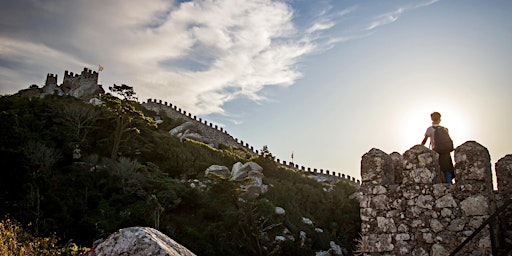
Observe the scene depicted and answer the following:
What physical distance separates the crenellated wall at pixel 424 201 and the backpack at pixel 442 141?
579 mm

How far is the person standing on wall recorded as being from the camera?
6.09 m

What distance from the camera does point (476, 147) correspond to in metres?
5.46

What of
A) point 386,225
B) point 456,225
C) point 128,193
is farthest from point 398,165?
point 128,193

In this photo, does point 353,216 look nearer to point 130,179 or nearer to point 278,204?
point 278,204

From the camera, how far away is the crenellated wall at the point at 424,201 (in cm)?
532

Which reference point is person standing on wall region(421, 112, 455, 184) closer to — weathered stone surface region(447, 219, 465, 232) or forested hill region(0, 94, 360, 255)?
weathered stone surface region(447, 219, 465, 232)

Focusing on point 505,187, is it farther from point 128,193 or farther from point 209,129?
point 209,129

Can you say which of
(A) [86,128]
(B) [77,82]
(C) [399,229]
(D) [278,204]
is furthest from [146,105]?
(C) [399,229]

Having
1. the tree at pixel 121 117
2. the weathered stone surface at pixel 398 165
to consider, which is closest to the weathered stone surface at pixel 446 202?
the weathered stone surface at pixel 398 165

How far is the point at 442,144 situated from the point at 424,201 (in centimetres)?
117

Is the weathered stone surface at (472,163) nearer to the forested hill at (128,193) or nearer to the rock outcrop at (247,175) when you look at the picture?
the forested hill at (128,193)

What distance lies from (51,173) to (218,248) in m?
9.49

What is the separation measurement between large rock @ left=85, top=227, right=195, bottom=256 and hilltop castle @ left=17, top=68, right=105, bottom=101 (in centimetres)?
4744

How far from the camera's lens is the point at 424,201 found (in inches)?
223
